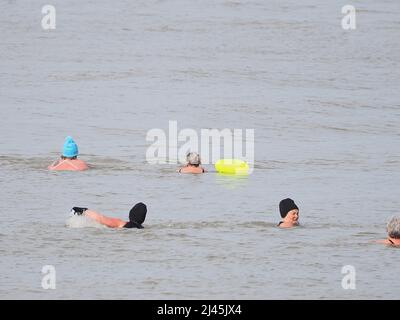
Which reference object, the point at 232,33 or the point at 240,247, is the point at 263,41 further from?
the point at 240,247

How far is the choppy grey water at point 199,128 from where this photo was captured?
1622 cm

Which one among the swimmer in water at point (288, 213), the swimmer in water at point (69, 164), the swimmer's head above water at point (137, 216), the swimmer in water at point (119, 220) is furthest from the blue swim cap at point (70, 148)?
the swimmer in water at point (288, 213)

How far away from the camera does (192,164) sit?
75.4ft

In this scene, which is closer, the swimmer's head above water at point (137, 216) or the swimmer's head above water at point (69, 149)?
the swimmer's head above water at point (137, 216)

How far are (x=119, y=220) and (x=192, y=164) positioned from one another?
4.81 m

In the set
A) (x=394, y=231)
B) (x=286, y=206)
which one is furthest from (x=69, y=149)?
(x=394, y=231)

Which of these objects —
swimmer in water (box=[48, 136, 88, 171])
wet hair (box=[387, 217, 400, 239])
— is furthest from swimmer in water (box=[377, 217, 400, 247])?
swimmer in water (box=[48, 136, 88, 171])

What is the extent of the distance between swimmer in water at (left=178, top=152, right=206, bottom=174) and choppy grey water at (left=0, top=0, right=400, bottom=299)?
236mm

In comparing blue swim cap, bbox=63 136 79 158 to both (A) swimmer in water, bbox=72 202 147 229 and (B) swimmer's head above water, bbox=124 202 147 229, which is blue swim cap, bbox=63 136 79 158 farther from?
(B) swimmer's head above water, bbox=124 202 147 229

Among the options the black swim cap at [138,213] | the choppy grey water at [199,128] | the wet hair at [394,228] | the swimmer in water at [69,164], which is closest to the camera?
the choppy grey water at [199,128]

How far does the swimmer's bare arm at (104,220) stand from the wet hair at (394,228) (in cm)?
404

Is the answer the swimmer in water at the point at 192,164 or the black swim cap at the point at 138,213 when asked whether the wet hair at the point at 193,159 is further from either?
the black swim cap at the point at 138,213

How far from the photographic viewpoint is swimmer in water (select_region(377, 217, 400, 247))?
1711 cm

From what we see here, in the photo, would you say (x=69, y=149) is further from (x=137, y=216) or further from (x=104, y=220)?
(x=137, y=216)
